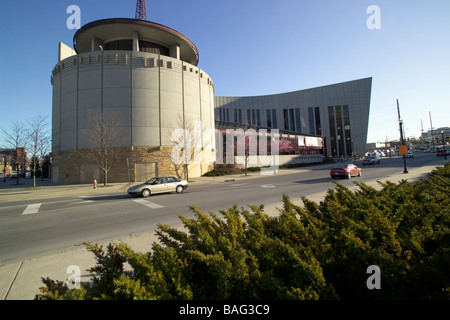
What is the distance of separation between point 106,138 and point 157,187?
1428 cm

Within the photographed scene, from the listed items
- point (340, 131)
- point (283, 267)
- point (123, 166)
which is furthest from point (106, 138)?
point (340, 131)

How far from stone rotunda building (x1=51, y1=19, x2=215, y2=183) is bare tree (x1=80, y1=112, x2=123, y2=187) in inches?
7.2

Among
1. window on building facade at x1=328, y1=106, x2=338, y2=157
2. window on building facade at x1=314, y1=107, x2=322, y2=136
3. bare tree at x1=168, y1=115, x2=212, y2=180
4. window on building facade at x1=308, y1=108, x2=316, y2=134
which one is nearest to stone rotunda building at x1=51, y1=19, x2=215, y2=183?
bare tree at x1=168, y1=115, x2=212, y2=180

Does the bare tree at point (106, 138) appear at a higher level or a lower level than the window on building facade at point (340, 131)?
lower

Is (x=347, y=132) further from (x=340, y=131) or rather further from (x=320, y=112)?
(x=320, y=112)

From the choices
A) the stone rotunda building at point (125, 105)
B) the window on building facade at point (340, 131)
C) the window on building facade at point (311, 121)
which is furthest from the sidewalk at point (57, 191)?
the window on building facade at point (340, 131)

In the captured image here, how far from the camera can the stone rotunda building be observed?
85.1 feet

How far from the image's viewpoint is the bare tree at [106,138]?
79.8 feet

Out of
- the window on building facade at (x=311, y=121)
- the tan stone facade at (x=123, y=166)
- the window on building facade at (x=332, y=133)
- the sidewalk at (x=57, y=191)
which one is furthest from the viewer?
the window on building facade at (x=311, y=121)

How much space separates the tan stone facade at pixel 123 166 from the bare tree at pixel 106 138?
566mm

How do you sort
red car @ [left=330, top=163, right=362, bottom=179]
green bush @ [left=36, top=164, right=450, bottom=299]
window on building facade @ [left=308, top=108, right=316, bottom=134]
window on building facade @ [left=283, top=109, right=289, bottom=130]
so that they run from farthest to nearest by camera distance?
window on building facade @ [left=283, top=109, right=289, bottom=130] < window on building facade @ [left=308, top=108, right=316, bottom=134] < red car @ [left=330, top=163, right=362, bottom=179] < green bush @ [left=36, top=164, right=450, bottom=299]

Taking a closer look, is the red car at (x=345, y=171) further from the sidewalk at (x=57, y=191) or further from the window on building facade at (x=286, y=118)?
the window on building facade at (x=286, y=118)

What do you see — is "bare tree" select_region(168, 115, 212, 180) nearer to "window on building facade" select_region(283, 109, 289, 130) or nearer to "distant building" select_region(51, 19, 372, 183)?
"distant building" select_region(51, 19, 372, 183)
